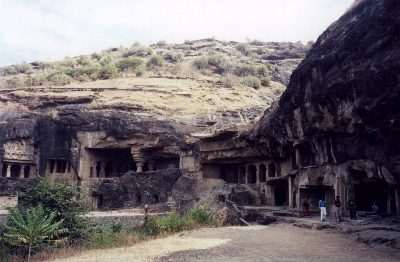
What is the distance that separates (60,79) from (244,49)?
116 ft

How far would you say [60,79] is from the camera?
49.4 m

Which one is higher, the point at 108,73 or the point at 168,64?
the point at 168,64

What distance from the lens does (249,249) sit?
11.9 m

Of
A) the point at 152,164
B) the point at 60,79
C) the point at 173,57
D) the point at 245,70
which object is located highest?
the point at 173,57

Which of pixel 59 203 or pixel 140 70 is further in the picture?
pixel 140 70

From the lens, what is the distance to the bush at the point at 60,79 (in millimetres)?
48650

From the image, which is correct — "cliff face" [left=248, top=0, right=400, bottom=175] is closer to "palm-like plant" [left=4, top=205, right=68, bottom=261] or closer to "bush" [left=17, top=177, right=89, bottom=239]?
"bush" [left=17, top=177, right=89, bottom=239]

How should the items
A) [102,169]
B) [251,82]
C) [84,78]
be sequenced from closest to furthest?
1. [102,169]
2. [84,78]
3. [251,82]

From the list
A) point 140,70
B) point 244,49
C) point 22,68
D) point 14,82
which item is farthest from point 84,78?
point 244,49

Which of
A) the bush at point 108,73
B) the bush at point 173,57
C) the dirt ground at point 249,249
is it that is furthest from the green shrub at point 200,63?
the dirt ground at point 249,249

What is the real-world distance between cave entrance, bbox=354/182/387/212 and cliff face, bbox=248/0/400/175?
237 cm

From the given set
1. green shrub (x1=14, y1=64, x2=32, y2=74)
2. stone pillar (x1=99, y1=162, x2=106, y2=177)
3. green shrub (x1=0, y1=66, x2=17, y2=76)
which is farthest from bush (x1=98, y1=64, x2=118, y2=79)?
green shrub (x1=0, y1=66, x2=17, y2=76)

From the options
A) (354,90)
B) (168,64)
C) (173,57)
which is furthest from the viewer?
(173,57)

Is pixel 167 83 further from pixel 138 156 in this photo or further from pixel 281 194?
pixel 281 194
